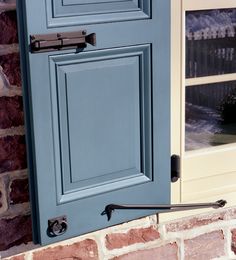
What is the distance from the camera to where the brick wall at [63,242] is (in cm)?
203

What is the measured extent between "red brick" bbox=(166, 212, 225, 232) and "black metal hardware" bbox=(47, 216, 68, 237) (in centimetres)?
48

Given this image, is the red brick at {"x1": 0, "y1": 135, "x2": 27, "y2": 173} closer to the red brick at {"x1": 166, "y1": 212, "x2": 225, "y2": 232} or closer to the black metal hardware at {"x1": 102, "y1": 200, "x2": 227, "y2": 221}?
the black metal hardware at {"x1": 102, "y1": 200, "x2": 227, "y2": 221}

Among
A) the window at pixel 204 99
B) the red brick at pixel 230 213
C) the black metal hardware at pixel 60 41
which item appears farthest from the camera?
the red brick at pixel 230 213

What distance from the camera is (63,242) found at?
2.27 metres

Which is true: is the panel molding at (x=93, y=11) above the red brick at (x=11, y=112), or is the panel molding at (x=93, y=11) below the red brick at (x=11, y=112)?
above

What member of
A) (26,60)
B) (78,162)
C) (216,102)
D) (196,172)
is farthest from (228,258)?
(26,60)

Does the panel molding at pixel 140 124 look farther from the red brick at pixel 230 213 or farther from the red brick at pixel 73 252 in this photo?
the red brick at pixel 230 213

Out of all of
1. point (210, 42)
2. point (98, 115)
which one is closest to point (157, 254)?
point (98, 115)

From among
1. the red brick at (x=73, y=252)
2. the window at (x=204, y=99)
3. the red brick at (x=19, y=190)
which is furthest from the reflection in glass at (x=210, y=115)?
the red brick at (x=19, y=190)

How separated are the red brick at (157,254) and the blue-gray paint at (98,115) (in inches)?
8.6

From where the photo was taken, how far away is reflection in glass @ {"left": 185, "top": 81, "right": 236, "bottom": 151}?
2.42m

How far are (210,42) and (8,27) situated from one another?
0.77 m

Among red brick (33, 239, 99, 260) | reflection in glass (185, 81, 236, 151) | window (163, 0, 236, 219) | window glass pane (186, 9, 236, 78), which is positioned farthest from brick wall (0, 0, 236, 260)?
window glass pane (186, 9, 236, 78)

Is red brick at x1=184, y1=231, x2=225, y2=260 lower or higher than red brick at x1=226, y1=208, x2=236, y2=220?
lower
